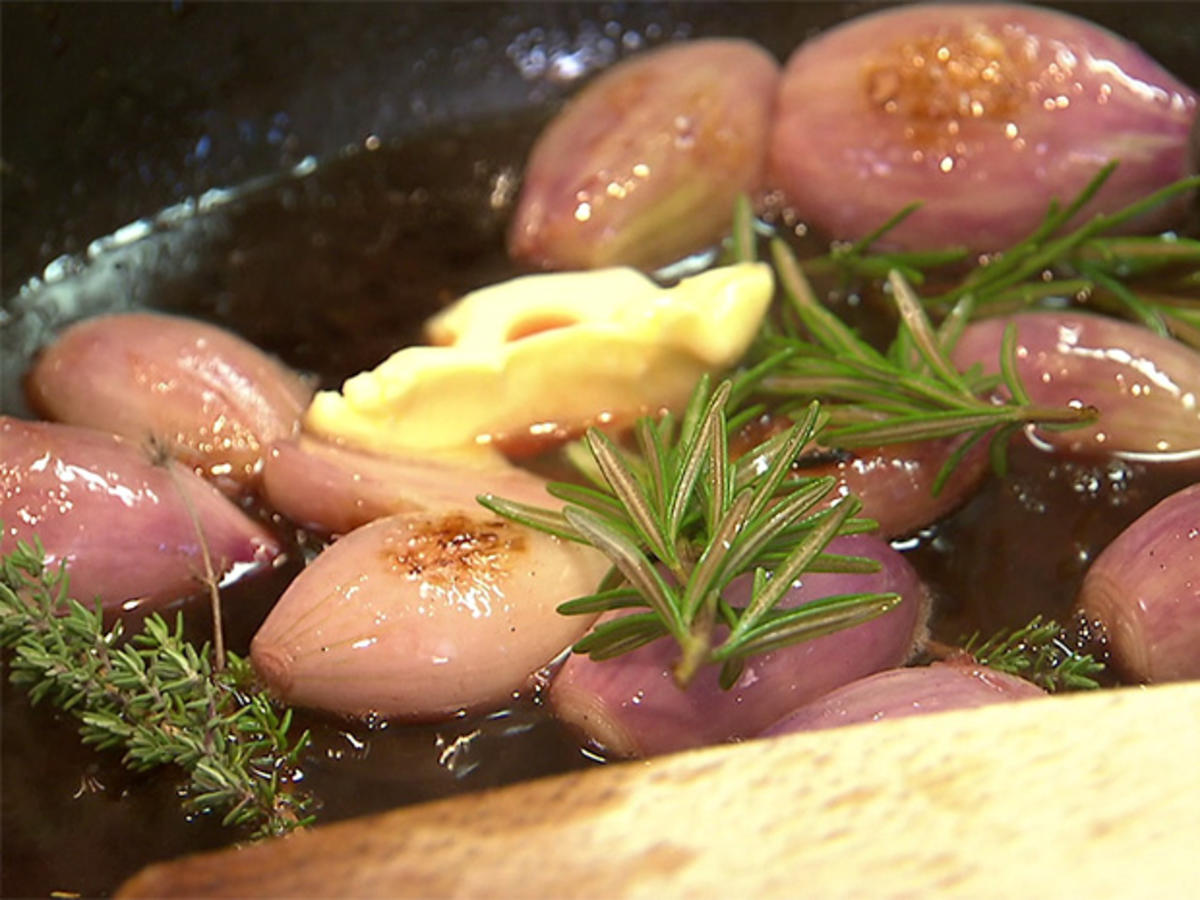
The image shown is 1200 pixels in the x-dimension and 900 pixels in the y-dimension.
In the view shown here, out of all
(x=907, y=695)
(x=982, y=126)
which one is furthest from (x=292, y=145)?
(x=907, y=695)

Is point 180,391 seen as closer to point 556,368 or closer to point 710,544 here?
point 556,368

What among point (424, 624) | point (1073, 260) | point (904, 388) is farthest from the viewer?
point (1073, 260)

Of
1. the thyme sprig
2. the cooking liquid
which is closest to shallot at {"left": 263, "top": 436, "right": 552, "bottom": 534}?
the cooking liquid

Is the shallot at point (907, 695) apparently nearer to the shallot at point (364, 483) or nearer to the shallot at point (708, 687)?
the shallot at point (708, 687)

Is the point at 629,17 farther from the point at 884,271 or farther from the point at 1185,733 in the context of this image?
the point at 1185,733

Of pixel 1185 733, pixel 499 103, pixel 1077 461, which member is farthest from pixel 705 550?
pixel 499 103

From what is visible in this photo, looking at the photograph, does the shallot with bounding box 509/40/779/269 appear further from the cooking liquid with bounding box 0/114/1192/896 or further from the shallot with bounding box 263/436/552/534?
the shallot with bounding box 263/436/552/534

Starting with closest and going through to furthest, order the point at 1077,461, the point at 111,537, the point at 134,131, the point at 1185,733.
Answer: the point at 1185,733, the point at 111,537, the point at 1077,461, the point at 134,131
